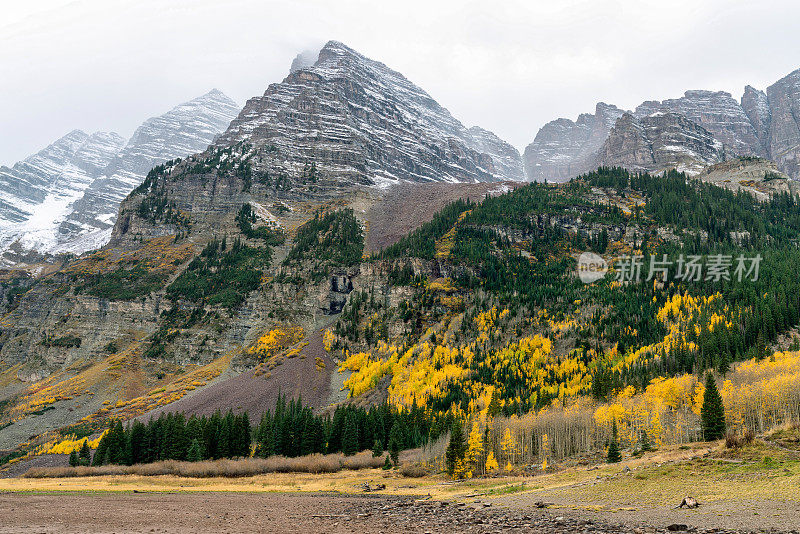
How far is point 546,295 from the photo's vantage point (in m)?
175

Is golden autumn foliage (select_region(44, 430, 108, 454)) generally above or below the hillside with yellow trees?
below

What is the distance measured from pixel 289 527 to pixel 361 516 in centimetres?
620

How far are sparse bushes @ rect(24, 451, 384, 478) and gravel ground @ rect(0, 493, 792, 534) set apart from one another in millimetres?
40492

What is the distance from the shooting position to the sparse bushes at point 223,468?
A: 79.3m

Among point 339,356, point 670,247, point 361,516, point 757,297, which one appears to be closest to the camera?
point 361,516

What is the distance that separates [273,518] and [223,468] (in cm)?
5644

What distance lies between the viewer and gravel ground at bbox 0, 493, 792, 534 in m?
24.7

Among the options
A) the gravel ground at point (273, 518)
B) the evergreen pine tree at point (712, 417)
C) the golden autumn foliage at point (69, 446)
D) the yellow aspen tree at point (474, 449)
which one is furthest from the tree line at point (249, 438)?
the gravel ground at point (273, 518)

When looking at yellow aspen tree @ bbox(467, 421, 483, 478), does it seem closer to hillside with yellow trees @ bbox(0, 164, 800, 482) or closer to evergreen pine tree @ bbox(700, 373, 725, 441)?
hillside with yellow trees @ bbox(0, 164, 800, 482)

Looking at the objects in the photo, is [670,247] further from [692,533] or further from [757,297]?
[692,533]

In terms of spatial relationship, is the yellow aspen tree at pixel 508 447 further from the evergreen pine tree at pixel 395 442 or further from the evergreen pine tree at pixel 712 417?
the evergreen pine tree at pixel 712 417

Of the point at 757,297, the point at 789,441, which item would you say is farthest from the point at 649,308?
the point at 789,441

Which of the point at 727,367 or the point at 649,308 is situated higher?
the point at 649,308

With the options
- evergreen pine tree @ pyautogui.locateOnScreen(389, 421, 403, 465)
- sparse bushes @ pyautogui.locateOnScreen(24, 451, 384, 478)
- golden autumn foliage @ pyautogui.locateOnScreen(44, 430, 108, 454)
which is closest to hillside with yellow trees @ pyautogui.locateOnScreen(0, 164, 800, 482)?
golden autumn foliage @ pyautogui.locateOnScreen(44, 430, 108, 454)
